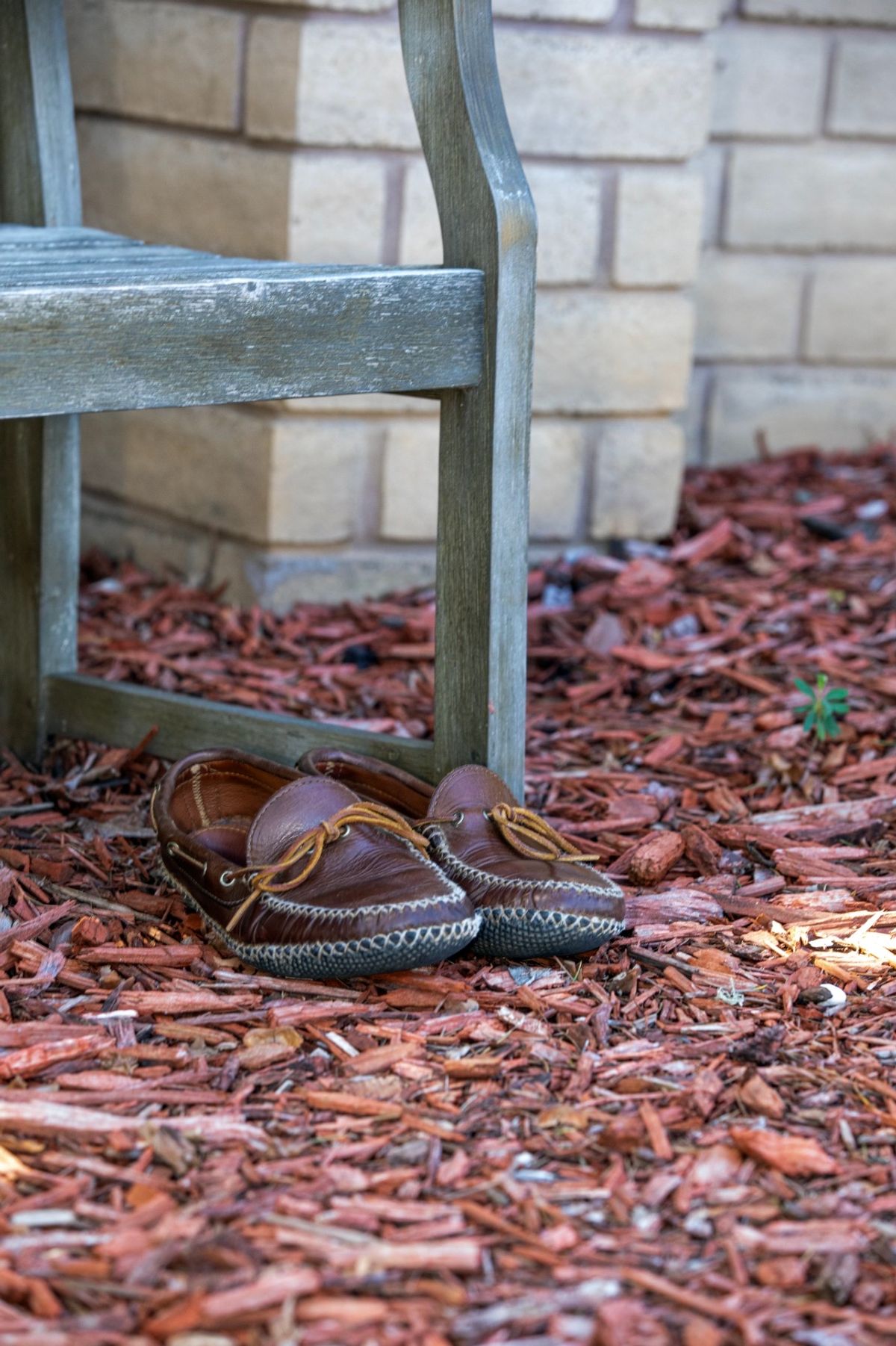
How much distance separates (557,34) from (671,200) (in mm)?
349

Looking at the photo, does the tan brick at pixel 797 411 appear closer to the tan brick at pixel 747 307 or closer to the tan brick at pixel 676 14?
the tan brick at pixel 747 307

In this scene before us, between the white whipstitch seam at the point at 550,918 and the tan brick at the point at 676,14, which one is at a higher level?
the tan brick at the point at 676,14

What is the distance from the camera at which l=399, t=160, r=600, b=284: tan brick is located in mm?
2859

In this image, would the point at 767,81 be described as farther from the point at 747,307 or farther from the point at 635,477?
the point at 635,477

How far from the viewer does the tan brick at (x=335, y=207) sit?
265 cm

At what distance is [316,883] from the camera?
1.66m

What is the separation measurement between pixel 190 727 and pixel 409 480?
0.87m

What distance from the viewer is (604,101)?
2879 millimetres

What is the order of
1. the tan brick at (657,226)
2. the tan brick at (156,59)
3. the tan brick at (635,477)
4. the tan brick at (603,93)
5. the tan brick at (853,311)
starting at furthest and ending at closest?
1. the tan brick at (853,311)
2. the tan brick at (635,477)
3. the tan brick at (657,226)
4. the tan brick at (603,93)
5. the tan brick at (156,59)

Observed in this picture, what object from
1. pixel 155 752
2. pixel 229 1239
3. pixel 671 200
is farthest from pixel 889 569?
pixel 229 1239

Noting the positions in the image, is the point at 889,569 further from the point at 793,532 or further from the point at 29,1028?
the point at 29,1028

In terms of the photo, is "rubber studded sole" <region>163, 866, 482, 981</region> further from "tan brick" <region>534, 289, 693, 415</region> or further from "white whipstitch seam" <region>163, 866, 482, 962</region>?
"tan brick" <region>534, 289, 693, 415</region>

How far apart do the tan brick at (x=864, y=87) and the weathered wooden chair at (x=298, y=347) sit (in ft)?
6.29

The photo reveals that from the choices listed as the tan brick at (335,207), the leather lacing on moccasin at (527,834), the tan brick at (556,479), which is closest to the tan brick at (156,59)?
the tan brick at (335,207)
